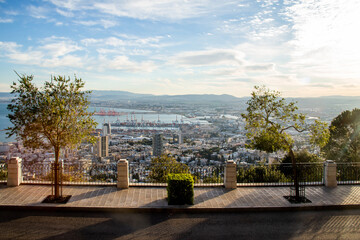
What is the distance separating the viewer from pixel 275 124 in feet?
38.3

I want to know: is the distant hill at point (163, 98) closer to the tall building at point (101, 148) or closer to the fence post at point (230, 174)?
the tall building at point (101, 148)

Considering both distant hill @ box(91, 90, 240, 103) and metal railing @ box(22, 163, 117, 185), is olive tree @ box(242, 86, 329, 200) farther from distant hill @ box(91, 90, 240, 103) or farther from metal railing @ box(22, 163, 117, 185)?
distant hill @ box(91, 90, 240, 103)

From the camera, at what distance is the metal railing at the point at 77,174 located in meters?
13.4

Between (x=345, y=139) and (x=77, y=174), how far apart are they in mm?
20277

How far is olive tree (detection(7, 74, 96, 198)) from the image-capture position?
34.9 ft

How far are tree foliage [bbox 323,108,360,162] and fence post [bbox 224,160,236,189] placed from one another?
13661 millimetres

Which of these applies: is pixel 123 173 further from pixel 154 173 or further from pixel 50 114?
pixel 50 114

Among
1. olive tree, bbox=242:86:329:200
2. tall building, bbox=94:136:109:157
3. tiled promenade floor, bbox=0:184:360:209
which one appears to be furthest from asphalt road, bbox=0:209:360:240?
tall building, bbox=94:136:109:157

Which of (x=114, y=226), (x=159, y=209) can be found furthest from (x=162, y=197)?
(x=114, y=226)

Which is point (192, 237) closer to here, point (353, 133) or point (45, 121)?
point (45, 121)

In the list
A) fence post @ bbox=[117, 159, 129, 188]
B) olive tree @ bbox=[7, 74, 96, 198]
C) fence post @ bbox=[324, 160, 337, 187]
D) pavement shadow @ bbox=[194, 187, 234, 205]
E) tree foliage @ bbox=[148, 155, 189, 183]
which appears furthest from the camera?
tree foliage @ bbox=[148, 155, 189, 183]

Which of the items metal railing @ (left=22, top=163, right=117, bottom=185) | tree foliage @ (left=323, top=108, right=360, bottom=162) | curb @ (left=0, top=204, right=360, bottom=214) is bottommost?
curb @ (left=0, top=204, right=360, bottom=214)

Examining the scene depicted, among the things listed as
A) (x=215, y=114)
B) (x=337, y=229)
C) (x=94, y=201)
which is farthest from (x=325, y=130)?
(x=215, y=114)

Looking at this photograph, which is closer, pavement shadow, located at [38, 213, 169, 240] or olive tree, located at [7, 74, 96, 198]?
pavement shadow, located at [38, 213, 169, 240]
